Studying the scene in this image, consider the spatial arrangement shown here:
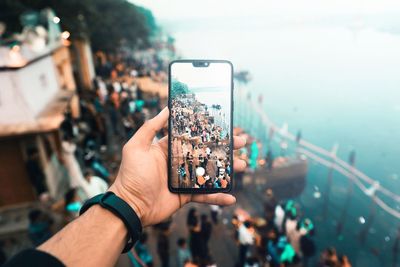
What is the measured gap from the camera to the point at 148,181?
6.57 ft

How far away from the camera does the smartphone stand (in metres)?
2.05

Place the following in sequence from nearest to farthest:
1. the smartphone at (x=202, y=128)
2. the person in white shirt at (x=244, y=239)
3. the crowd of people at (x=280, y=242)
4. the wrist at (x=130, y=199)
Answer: the wrist at (x=130, y=199) < the smartphone at (x=202, y=128) < the crowd of people at (x=280, y=242) < the person in white shirt at (x=244, y=239)

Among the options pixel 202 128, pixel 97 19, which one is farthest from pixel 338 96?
pixel 202 128

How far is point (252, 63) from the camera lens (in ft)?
303

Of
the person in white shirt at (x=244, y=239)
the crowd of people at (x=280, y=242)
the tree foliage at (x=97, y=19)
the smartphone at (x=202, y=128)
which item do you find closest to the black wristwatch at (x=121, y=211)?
the smartphone at (x=202, y=128)

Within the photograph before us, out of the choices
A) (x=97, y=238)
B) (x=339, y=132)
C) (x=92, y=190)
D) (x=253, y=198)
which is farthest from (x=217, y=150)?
(x=339, y=132)

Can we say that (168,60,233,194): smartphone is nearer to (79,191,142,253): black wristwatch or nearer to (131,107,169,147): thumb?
(131,107,169,147): thumb

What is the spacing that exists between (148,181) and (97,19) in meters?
19.0

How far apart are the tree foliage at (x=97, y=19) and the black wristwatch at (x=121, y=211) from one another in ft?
39.9

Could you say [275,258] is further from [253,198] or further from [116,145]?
[116,145]

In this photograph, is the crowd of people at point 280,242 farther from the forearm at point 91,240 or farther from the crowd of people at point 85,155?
the forearm at point 91,240

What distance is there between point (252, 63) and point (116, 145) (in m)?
88.5

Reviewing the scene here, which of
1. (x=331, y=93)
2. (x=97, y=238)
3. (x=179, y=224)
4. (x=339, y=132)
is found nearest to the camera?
(x=97, y=238)

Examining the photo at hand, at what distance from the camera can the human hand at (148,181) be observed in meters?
1.97
